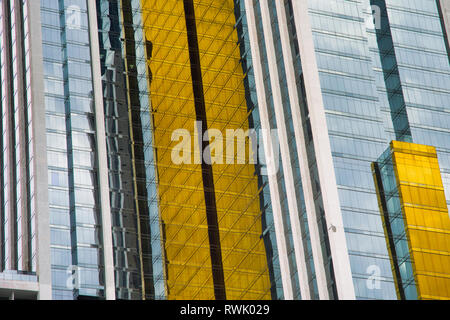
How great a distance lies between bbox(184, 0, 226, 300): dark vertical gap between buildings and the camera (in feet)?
420

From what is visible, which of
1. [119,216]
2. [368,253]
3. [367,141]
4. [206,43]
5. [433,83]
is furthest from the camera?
[206,43]

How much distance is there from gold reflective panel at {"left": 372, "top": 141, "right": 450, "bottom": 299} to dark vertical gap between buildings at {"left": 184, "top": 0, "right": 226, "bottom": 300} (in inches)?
1206

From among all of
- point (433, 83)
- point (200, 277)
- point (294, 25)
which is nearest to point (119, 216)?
point (200, 277)

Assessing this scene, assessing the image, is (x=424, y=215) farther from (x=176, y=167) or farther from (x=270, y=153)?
(x=176, y=167)

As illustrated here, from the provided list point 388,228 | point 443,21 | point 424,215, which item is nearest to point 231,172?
point 388,228

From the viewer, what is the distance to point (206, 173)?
440ft

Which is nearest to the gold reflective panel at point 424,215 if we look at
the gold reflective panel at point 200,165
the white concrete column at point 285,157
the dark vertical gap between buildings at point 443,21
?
the white concrete column at point 285,157

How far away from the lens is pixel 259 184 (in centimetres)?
11888

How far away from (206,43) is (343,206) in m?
45.3

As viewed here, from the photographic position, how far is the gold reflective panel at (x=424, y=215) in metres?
101

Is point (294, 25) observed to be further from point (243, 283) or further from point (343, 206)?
point (243, 283)

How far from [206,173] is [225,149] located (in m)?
4.77

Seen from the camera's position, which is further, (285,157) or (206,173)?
(206,173)

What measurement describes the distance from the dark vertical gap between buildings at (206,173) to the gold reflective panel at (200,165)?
441 mm
